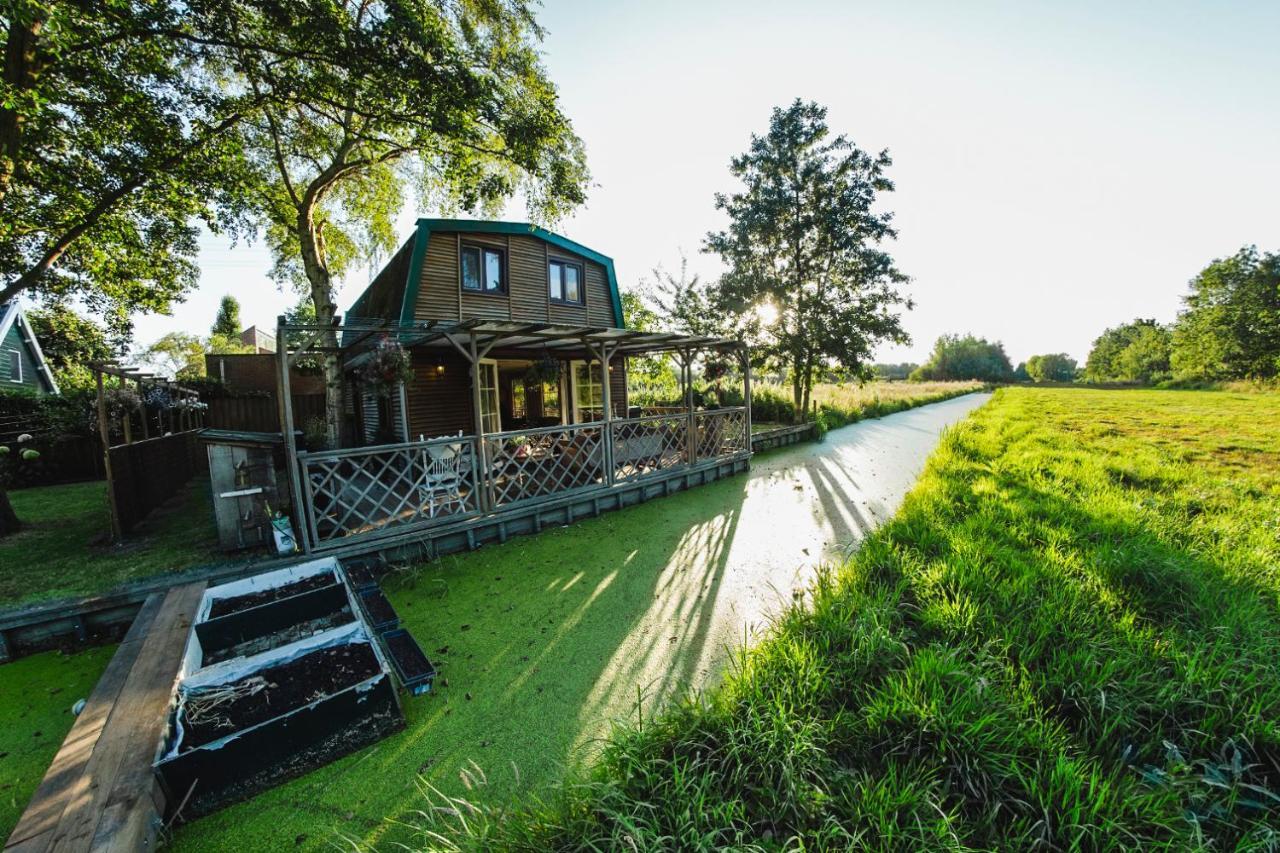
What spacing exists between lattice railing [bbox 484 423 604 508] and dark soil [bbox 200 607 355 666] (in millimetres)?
2337

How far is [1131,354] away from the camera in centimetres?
5012

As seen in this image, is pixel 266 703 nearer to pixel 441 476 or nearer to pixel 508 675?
pixel 508 675

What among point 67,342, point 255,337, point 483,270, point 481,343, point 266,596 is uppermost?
point 255,337

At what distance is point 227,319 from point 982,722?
48274 mm

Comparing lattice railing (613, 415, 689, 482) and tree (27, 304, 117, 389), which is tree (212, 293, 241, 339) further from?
lattice railing (613, 415, 689, 482)

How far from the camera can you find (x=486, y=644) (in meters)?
3.48

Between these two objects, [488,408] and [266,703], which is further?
[488,408]

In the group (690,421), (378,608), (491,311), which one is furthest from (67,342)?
(690,421)

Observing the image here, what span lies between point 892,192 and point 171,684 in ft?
63.4

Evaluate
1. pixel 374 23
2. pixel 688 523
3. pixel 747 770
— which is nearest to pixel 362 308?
pixel 374 23

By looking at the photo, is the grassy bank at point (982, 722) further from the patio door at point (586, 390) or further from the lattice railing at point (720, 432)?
the patio door at point (586, 390)

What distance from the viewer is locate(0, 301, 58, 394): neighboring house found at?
542 inches

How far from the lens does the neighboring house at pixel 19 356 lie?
13.8m

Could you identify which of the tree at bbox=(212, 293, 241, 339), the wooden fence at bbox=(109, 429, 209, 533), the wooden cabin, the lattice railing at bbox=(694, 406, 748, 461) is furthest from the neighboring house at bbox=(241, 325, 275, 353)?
the lattice railing at bbox=(694, 406, 748, 461)
